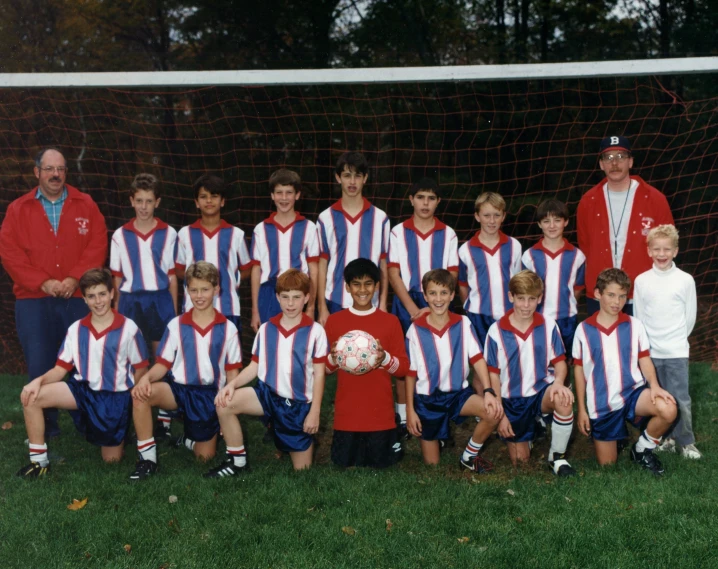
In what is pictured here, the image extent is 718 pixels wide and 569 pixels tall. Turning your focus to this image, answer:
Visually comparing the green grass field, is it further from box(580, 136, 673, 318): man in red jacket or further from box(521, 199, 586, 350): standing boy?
box(580, 136, 673, 318): man in red jacket

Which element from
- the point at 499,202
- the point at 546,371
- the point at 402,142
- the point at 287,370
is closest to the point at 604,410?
the point at 546,371

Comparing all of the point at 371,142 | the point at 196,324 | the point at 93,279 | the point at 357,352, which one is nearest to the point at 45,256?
the point at 93,279

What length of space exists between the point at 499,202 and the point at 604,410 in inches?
49.6

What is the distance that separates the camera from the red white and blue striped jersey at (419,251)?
4391mm

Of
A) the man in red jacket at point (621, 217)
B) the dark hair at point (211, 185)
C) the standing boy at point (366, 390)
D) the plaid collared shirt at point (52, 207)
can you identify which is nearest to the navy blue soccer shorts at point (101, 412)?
the plaid collared shirt at point (52, 207)

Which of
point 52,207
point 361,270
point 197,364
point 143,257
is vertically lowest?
point 197,364

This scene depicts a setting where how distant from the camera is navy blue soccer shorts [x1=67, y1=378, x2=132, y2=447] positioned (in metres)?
4.00

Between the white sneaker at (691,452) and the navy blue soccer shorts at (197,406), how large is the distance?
251 centimetres

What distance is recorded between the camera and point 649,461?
3.80 metres

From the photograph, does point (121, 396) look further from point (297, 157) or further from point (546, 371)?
point (297, 157)

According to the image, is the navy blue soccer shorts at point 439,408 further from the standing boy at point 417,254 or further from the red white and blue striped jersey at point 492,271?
the red white and blue striped jersey at point 492,271

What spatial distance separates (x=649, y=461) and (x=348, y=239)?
202cm

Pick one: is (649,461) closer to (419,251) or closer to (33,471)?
(419,251)

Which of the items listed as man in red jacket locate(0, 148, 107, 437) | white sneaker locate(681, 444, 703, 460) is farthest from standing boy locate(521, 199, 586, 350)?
man in red jacket locate(0, 148, 107, 437)
